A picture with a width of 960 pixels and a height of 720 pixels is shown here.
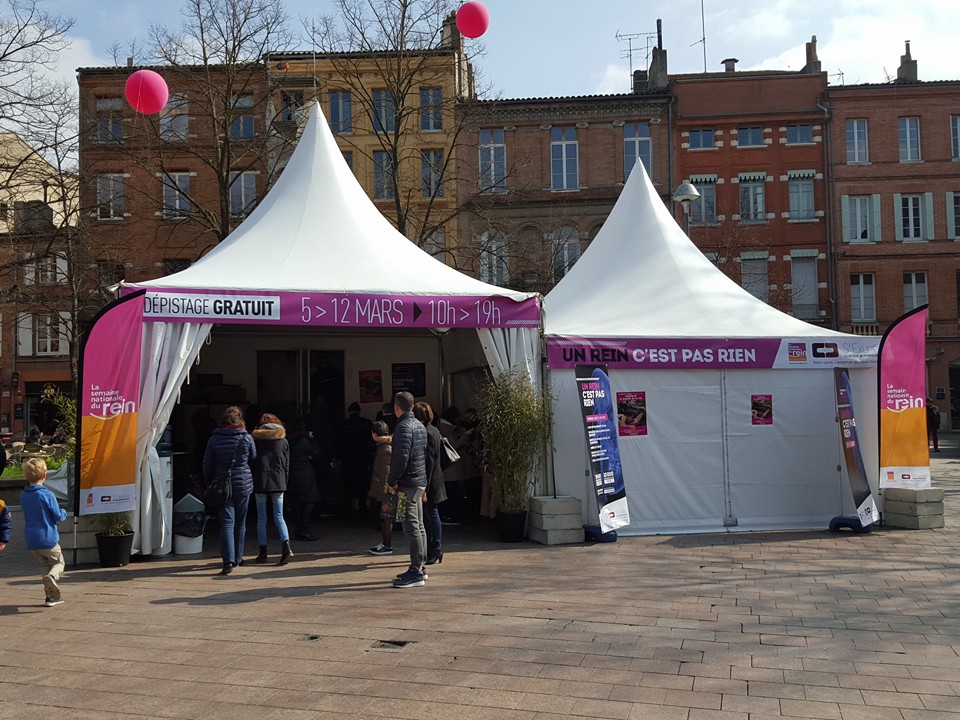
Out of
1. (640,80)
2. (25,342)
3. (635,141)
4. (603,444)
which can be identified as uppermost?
(640,80)

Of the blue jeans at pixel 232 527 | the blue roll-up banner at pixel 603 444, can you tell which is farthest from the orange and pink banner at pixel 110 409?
the blue roll-up banner at pixel 603 444

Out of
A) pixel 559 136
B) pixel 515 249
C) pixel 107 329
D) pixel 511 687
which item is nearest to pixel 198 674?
pixel 511 687

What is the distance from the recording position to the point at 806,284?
3409 centimetres

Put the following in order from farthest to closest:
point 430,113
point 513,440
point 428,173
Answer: point 430,113
point 428,173
point 513,440

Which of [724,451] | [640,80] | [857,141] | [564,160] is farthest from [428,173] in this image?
[724,451]

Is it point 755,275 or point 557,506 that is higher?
point 755,275

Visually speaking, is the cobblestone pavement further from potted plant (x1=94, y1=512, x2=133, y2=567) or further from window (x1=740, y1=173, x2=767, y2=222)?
window (x1=740, y1=173, x2=767, y2=222)

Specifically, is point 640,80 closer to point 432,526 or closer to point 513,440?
point 513,440

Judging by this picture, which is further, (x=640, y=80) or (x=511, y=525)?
(x=640, y=80)

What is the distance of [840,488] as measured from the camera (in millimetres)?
10906

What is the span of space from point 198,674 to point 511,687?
6.03 feet

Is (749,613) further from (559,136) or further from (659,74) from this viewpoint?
(659,74)

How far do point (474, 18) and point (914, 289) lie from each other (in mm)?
28547

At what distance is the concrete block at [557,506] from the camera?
32.1 ft
